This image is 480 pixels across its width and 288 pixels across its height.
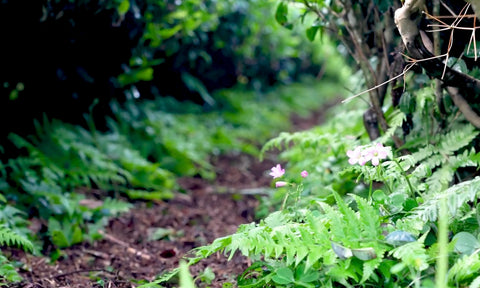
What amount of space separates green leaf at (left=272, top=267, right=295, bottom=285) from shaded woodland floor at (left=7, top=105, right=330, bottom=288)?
0.45m

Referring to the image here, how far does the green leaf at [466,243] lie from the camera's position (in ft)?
4.90

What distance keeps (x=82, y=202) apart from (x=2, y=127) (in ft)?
2.40

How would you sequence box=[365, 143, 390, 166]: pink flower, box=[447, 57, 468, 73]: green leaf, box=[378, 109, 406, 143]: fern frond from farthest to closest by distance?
box=[378, 109, 406, 143]: fern frond < box=[447, 57, 468, 73]: green leaf < box=[365, 143, 390, 166]: pink flower

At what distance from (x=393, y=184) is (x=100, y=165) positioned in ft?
6.42

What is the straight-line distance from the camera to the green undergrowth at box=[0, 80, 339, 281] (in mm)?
2598

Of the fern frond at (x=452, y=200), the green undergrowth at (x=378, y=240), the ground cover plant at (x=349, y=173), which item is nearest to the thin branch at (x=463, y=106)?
the ground cover plant at (x=349, y=173)

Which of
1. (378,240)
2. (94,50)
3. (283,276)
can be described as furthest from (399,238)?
(94,50)

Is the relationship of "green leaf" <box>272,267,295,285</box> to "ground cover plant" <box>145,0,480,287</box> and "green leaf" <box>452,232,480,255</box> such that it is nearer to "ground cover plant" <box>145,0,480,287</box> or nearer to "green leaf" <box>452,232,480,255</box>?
"ground cover plant" <box>145,0,480,287</box>

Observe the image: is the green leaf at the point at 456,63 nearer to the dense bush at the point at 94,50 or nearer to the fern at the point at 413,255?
the fern at the point at 413,255

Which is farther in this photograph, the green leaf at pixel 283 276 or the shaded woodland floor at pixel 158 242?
the shaded woodland floor at pixel 158 242

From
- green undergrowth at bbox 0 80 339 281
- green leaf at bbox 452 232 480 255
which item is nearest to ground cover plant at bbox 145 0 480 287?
green leaf at bbox 452 232 480 255

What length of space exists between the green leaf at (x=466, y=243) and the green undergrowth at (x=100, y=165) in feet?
5.40

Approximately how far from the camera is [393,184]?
2000 millimetres

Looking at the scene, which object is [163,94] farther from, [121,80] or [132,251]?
[132,251]
